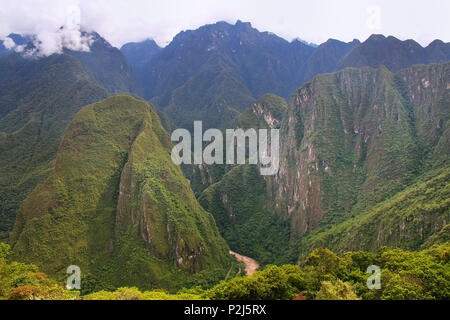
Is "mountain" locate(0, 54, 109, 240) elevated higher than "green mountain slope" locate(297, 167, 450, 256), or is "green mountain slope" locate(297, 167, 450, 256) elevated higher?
"mountain" locate(0, 54, 109, 240)

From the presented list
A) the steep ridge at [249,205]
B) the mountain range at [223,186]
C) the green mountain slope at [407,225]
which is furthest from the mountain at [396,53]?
the green mountain slope at [407,225]

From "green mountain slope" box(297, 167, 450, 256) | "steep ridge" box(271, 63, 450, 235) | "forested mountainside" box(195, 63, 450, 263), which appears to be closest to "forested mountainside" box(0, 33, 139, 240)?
"forested mountainside" box(195, 63, 450, 263)

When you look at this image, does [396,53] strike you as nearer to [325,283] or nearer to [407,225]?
[407,225]

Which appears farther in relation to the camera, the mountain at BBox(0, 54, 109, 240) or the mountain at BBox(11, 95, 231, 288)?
the mountain at BBox(0, 54, 109, 240)

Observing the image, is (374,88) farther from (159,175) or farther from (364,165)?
(159,175)

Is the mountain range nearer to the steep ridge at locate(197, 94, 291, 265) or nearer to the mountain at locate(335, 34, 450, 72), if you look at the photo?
the steep ridge at locate(197, 94, 291, 265)

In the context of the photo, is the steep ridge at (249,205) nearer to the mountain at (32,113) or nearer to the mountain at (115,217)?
the mountain at (115,217)
